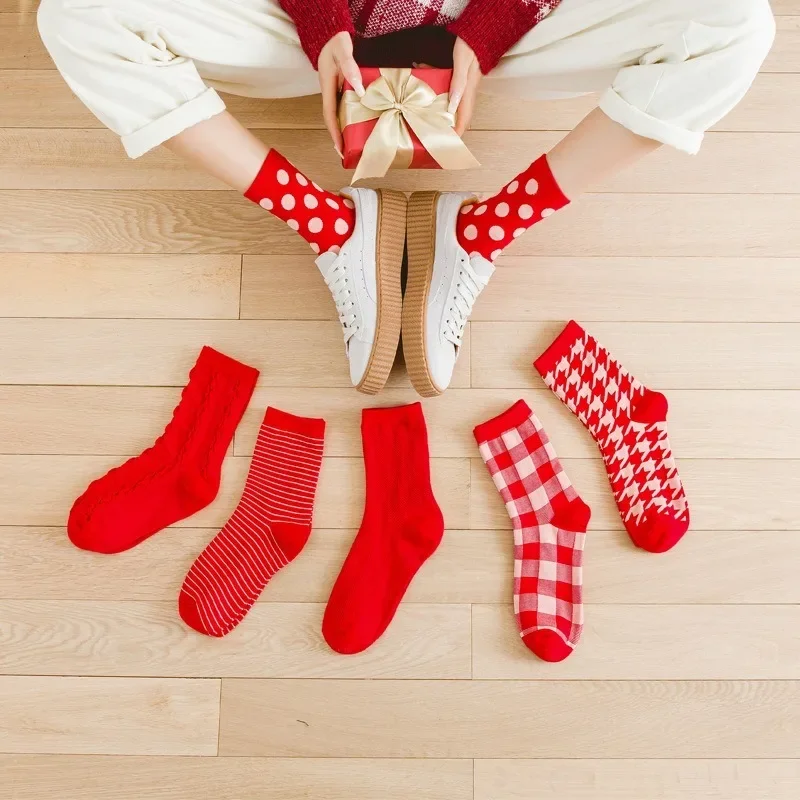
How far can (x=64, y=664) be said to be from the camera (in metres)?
1.01

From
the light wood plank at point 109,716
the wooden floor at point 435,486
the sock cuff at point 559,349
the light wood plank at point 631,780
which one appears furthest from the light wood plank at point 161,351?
the light wood plank at point 631,780

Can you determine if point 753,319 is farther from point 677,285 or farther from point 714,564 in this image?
point 714,564

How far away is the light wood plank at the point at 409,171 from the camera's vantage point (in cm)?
114

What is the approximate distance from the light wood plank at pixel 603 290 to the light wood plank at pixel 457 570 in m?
0.33

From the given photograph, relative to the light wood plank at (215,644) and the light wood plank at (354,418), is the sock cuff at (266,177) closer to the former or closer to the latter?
the light wood plank at (354,418)

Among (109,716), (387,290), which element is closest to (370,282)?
(387,290)

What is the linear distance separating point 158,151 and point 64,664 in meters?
0.79

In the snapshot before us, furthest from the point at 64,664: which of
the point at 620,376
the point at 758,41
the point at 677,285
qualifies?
the point at 758,41

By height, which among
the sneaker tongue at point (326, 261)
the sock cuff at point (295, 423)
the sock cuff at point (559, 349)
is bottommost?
the sock cuff at point (295, 423)

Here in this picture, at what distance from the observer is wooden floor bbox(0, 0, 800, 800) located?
983 mm

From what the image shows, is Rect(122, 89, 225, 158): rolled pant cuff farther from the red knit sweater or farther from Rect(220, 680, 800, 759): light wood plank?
Rect(220, 680, 800, 759): light wood plank

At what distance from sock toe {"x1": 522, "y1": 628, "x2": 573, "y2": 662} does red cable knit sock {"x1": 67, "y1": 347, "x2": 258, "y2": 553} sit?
50 centimetres

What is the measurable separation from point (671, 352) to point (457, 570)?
466mm

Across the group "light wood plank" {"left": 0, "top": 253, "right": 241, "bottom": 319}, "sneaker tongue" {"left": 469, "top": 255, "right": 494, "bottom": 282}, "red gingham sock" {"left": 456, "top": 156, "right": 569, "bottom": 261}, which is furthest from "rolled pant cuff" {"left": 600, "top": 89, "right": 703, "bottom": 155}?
"light wood plank" {"left": 0, "top": 253, "right": 241, "bottom": 319}
